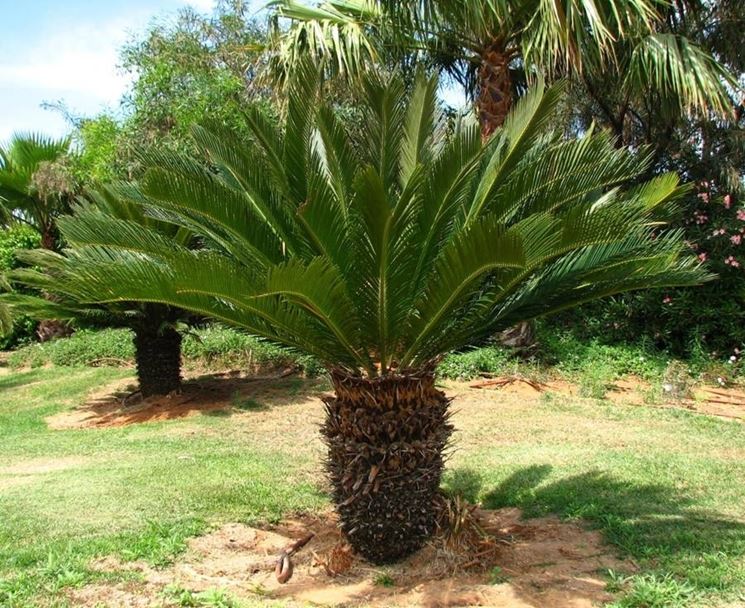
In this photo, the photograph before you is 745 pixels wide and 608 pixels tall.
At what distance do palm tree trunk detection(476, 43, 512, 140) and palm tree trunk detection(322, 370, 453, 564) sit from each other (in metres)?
6.02

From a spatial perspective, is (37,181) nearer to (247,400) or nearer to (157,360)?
(157,360)

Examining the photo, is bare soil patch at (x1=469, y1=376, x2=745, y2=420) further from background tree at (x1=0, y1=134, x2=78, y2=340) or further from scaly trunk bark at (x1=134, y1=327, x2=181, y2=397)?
background tree at (x1=0, y1=134, x2=78, y2=340)

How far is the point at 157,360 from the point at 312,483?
182 inches

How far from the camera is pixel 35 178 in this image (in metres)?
13.1

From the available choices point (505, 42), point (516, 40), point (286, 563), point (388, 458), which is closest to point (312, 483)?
point (286, 563)

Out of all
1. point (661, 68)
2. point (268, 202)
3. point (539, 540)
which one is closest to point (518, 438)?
point (539, 540)

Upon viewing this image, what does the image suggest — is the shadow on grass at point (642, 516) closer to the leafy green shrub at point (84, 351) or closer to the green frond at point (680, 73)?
the green frond at point (680, 73)

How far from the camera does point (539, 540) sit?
182 inches

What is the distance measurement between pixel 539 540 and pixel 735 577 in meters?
1.19

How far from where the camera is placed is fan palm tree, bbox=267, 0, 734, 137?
835 centimetres

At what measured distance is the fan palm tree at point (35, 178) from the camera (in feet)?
42.7

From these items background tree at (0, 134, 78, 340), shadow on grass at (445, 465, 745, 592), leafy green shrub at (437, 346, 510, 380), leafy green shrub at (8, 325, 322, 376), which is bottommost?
shadow on grass at (445, 465, 745, 592)

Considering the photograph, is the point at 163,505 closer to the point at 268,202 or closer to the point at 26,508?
the point at 26,508

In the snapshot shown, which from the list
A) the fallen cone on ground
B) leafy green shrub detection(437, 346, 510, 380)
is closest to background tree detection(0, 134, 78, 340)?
leafy green shrub detection(437, 346, 510, 380)
